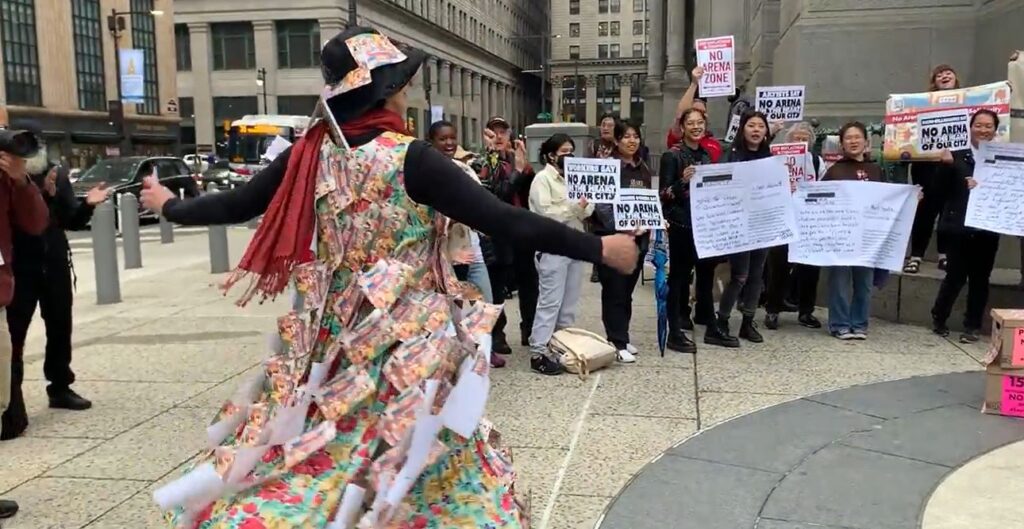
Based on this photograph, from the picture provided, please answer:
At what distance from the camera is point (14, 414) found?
5.17 m

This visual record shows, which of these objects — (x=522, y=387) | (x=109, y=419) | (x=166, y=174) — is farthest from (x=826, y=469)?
(x=166, y=174)

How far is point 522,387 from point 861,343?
9.94ft

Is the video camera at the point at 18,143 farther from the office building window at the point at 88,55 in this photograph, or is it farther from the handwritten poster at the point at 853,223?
the office building window at the point at 88,55

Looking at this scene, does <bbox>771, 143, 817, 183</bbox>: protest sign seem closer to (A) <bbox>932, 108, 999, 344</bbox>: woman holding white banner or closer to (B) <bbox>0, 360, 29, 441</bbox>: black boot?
(A) <bbox>932, 108, 999, 344</bbox>: woman holding white banner

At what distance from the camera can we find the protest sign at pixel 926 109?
24.2ft

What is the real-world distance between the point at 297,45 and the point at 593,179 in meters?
60.1

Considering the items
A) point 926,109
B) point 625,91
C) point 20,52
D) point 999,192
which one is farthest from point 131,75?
point 625,91

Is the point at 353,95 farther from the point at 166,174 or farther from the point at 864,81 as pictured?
the point at 166,174

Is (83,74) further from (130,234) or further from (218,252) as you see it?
(218,252)

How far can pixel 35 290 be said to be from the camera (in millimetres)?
5402

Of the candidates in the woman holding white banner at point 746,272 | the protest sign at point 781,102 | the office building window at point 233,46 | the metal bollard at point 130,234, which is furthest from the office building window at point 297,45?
the woman holding white banner at point 746,272

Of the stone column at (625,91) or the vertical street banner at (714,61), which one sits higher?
the stone column at (625,91)

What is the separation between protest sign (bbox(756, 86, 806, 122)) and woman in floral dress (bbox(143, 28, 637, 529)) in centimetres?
718

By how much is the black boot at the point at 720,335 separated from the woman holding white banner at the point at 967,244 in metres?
1.81
